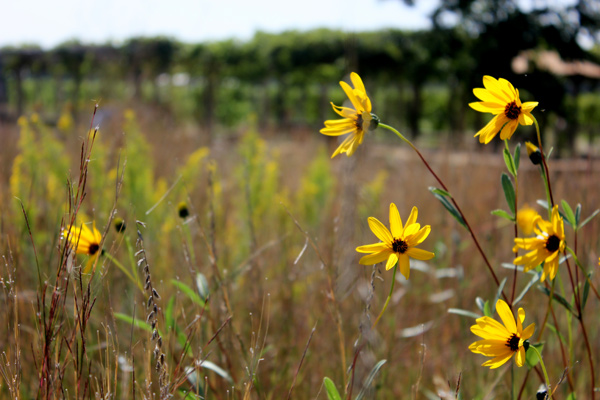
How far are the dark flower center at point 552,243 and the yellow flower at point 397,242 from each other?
146mm

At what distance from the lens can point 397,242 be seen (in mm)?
611

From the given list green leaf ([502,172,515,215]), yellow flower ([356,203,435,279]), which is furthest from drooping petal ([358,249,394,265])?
green leaf ([502,172,515,215])

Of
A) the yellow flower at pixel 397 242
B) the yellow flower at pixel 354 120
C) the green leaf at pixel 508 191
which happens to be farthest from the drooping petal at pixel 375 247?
the green leaf at pixel 508 191

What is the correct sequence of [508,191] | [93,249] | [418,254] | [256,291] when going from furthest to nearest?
[256,291]
[93,249]
[508,191]
[418,254]

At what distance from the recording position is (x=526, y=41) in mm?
6484

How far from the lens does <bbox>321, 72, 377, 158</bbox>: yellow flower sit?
62 cm

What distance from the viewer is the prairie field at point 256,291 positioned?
75 cm

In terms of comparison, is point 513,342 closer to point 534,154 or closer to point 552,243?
point 552,243

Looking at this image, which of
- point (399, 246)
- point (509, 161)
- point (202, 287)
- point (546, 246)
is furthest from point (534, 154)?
point (202, 287)

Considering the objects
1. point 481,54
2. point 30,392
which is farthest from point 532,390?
point 481,54

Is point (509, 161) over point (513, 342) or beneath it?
over

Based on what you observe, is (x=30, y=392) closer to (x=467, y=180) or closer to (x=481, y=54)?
(x=467, y=180)

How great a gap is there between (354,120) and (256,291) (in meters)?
0.84

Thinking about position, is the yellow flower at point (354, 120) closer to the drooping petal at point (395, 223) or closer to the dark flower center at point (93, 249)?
the drooping petal at point (395, 223)
